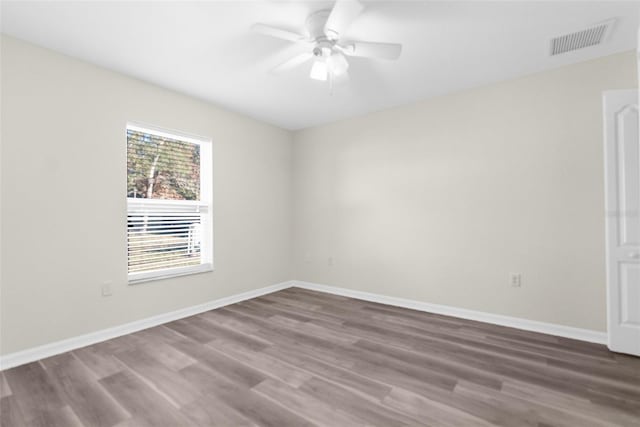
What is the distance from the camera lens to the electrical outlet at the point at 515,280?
3.01 m

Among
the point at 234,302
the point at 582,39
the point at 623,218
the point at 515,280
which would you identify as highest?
the point at 582,39

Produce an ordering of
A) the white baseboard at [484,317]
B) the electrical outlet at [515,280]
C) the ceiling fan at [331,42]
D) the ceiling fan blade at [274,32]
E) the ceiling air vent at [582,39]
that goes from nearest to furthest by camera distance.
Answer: the ceiling fan at [331,42]
the ceiling fan blade at [274,32]
the ceiling air vent at [582,39]
the white baseboard at [484,317]
the electrical outlet at [515,280]

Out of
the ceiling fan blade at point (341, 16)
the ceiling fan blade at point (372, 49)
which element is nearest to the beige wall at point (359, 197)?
the ceiling fan blade at point (372, 49)

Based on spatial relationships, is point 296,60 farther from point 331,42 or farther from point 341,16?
point 341,16

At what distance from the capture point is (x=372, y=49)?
2139 mm

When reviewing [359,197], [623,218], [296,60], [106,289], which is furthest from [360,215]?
[106,289]

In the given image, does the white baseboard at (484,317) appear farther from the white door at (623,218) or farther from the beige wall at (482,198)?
the white door at (623,218)

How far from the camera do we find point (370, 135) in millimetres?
4086

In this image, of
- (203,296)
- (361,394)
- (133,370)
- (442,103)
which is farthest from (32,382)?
(442,103)

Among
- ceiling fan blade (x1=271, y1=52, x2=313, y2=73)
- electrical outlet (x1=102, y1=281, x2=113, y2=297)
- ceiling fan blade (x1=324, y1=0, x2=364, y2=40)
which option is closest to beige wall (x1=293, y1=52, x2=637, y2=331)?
ceiling fan blade (x1=271, y1=52, x2=313, y2=73)

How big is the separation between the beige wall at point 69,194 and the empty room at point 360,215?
16 millimetres

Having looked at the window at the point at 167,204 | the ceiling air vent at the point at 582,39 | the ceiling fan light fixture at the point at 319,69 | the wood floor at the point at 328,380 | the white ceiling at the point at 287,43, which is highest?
the white ceiling at the point at 287,43

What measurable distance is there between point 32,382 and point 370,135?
410 centimetres

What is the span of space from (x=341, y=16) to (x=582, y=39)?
6.81 feet
